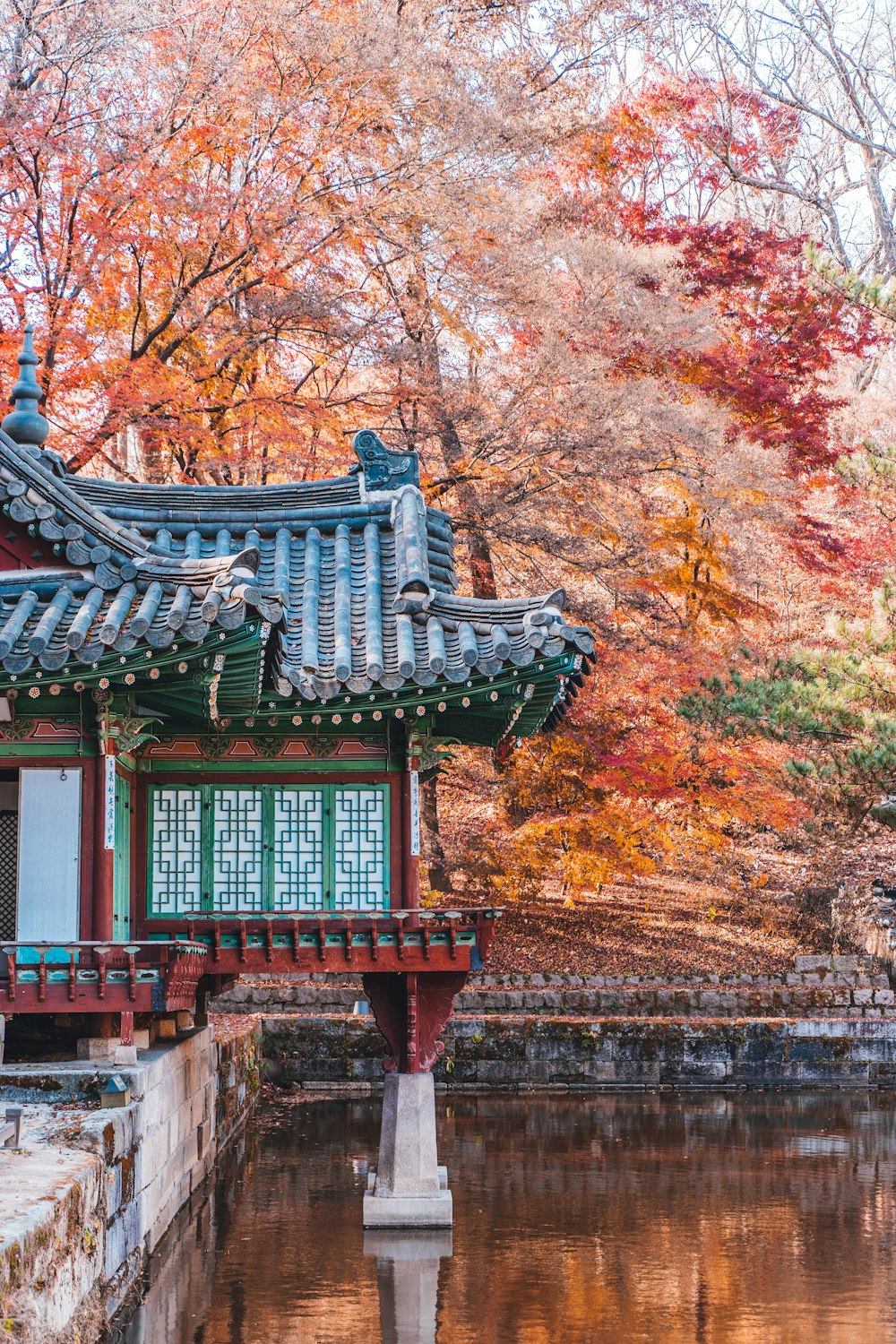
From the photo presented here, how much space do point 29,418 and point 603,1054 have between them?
1245cm

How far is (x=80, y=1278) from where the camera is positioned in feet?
22.6

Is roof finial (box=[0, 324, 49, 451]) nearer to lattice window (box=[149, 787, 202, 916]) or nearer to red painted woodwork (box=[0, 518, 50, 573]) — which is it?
red painted woodwork (box=[0, 518, 50, 573])

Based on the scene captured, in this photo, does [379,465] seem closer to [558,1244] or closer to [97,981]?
[97,981]

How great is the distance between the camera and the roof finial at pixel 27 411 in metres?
11.9

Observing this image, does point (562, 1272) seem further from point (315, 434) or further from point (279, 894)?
point (315, 434)

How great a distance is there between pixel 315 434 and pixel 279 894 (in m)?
10.5

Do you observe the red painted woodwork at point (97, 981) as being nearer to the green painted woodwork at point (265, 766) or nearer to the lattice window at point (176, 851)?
the lattice window at point (176, 851)

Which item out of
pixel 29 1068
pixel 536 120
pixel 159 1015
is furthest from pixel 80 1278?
pixel 536 120

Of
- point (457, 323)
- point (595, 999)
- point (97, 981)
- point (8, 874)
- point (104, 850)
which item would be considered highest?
point (457, 323)

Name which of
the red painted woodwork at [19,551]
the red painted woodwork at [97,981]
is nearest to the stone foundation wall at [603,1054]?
the red painted woodwork at [97,981]

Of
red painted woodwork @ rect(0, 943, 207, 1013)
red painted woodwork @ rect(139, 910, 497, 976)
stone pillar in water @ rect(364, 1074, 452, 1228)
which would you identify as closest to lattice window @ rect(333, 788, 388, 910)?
red painted woodwork @ rect(139, 910, 497, 976)

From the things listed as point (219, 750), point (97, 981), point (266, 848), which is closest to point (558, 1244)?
point (266, 848)

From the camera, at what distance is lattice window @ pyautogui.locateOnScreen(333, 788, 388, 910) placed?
36.7 ft

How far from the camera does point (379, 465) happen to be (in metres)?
13.5
